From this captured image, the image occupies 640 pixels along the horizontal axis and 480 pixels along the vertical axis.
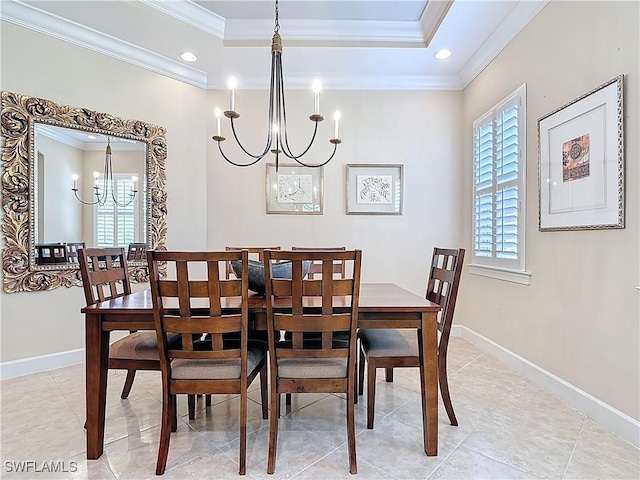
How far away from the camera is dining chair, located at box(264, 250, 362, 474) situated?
1516 mm

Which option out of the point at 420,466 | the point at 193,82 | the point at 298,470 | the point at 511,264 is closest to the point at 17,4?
Answer: the point at 193,82

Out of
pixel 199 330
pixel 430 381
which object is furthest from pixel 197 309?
pixel 430 381

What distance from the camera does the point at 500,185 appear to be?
306cm

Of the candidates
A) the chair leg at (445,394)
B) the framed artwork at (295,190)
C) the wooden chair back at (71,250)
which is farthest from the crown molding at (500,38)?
the wooden chair back at (71,250)

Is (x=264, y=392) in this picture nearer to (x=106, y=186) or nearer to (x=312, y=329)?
(x=312, y=329)

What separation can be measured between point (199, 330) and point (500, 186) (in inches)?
108

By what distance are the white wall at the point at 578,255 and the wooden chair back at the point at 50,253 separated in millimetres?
3761

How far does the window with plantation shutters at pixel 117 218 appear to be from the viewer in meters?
3.22

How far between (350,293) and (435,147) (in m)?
2.88

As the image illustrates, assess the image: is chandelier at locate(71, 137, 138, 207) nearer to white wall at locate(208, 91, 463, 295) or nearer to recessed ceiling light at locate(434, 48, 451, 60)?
white wall at locate(208, 91, 463, 295)

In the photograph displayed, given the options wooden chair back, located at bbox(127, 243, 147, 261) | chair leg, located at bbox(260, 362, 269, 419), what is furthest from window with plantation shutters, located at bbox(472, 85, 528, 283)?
wooden chair back, located at bbox(127, 243, 147, 261)

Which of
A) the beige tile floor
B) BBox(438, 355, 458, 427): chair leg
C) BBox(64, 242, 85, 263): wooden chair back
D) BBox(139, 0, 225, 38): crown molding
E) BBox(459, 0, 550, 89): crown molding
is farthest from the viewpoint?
BBox(64, 242, 85, 263): wooden chair back

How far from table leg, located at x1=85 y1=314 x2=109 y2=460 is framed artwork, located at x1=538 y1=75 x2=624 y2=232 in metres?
2.69

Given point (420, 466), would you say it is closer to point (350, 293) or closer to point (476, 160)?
point (350, 293)
